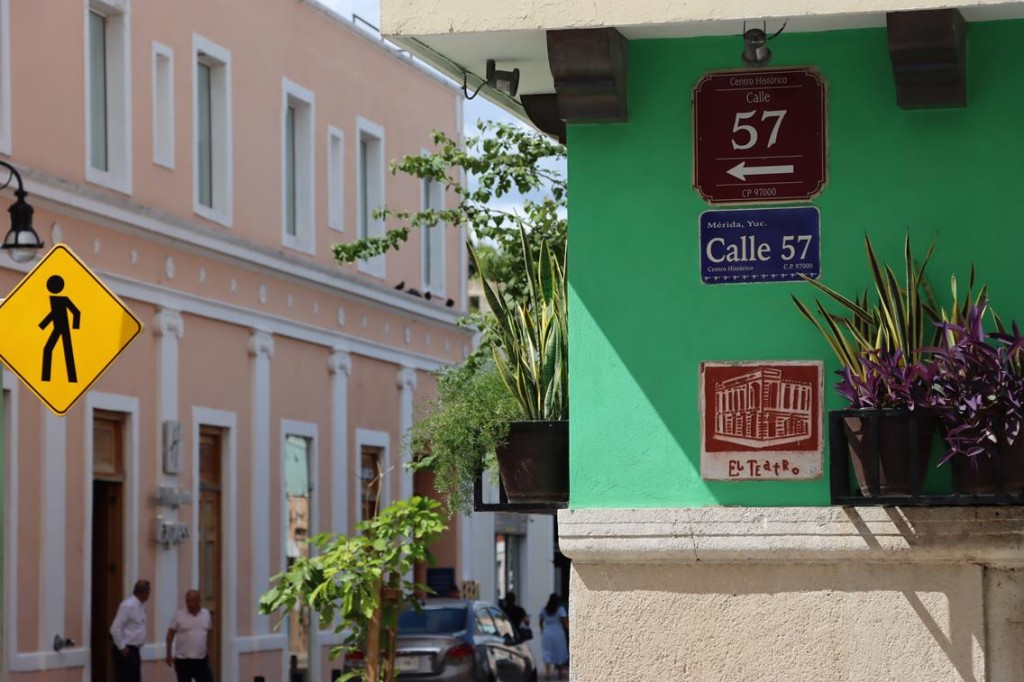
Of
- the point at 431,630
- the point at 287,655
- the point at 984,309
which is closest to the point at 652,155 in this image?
the point at 984,309

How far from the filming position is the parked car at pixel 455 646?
72.2 feet

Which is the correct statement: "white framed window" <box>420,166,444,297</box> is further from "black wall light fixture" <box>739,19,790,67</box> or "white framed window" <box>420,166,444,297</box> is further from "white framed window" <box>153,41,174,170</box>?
"black wall light fixture" <box>739,19,790,67</box>

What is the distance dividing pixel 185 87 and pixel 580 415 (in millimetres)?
18302

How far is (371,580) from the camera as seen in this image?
579 inches

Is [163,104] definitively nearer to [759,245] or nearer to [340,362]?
[340,362]

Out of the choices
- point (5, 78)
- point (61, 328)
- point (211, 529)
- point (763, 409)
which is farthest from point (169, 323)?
point (763, 409)

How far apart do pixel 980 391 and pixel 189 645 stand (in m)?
16.9

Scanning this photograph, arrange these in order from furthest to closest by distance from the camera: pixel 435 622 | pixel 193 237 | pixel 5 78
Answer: pixel 193 237 < pixel 435 622 < pixel 5 78

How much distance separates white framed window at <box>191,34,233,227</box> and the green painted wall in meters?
18.4

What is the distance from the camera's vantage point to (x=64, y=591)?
22.3m

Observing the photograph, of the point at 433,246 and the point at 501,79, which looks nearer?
the point at 501,79

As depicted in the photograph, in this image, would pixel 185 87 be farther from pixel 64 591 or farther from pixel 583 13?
pixel 583 13

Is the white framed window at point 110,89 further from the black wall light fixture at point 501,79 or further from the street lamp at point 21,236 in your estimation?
the black wall light fixture at point 501,79

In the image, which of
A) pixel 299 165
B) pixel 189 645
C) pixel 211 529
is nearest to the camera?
pixel 189 645
